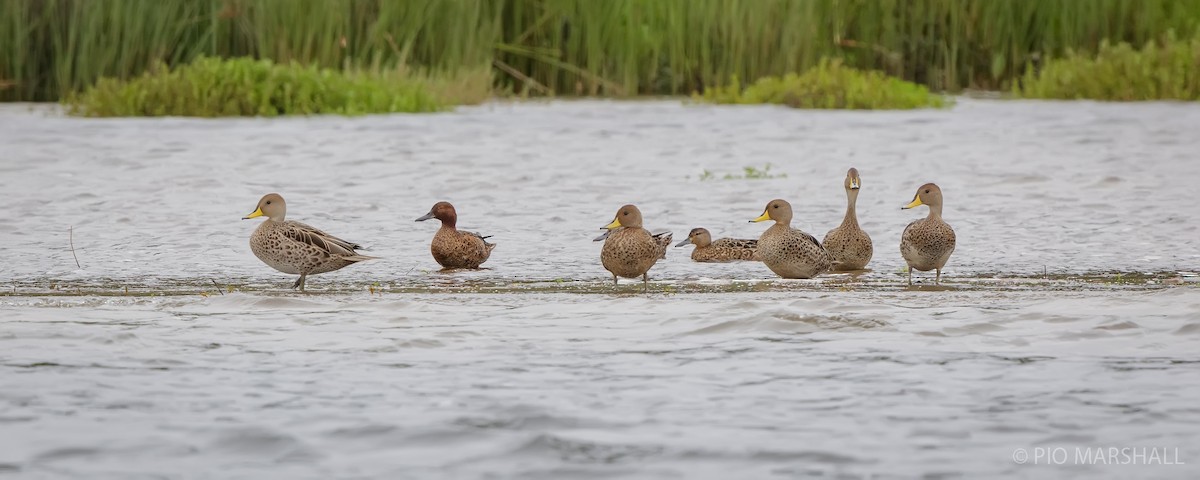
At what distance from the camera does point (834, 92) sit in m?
21.0

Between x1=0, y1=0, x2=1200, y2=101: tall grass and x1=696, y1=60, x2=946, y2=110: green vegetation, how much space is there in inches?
40.0

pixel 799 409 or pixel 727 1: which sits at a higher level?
pixel 727 1

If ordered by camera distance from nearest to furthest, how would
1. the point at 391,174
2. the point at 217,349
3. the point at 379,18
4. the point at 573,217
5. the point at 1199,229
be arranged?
the point at 217,349 < the point at 1199,229 < the point at 573,217 < the point at 391,174 < the point at 379,18

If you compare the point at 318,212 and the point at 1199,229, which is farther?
the point at 318,212

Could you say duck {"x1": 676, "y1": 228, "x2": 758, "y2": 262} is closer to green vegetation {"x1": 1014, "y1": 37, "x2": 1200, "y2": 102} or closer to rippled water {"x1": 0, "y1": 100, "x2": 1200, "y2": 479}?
rippled water {"x1": 0, "y1": 100, "x2": 1200, "y2": 479}

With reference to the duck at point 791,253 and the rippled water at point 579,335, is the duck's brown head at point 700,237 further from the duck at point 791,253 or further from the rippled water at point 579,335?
the duck at point 791,253

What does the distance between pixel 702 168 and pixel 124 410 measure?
958cm

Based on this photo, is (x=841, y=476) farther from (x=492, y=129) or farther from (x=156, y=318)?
(x=492, y=129)

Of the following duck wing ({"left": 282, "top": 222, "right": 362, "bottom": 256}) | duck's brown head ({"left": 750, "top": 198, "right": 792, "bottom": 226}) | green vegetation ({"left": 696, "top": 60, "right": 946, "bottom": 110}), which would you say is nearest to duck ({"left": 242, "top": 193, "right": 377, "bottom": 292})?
duck wing ({"left": 282, "top": 222, "right": 362, "bottom": 256})

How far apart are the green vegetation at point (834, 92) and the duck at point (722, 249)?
37.7 feet

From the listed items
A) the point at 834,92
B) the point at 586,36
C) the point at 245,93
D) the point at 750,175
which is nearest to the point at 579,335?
the point at 750,175

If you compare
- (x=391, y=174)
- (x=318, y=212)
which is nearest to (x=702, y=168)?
(x=391, y=174)

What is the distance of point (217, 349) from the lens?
253 inches

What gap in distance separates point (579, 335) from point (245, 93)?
44.2ft
